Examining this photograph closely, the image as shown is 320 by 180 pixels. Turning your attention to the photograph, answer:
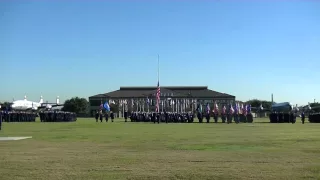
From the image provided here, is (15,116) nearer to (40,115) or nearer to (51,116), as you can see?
(40,115)

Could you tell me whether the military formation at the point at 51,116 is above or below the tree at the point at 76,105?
below

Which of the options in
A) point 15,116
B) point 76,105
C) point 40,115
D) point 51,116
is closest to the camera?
point 51,116

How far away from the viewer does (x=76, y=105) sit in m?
194

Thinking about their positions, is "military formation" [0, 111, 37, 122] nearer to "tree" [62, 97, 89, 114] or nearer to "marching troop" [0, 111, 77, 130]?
"marching troop" [0, 111, 77, 130]

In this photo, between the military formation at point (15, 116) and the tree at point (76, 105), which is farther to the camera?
the tree at point (76, 105)

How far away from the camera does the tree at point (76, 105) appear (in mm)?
192750

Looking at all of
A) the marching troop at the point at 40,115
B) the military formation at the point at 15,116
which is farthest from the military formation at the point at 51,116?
the military formation at the point at 15,116

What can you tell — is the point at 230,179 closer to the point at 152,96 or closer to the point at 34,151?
the point at 34,151

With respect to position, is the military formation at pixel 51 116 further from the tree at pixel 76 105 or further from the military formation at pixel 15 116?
the tree at pixel 76 105

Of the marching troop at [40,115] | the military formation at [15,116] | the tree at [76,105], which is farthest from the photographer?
the tree at [76,105]

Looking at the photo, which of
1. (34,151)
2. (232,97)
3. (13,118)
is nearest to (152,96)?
(232,97)

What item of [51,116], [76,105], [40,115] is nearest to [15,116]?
[40,115]

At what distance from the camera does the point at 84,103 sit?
19850 cm

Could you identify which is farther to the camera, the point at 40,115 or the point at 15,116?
the point at 15,116
